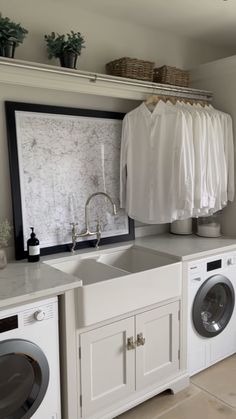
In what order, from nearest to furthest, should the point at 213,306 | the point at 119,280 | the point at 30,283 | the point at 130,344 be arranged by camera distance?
the point at 30,283
the point at 119,280
the point at 130,344
the point at 213,306

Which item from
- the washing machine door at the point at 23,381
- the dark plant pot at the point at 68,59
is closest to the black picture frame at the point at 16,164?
the dark plant pot at the point at 68,59

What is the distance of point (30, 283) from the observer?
5.98ft

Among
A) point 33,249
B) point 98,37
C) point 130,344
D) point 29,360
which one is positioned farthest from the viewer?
point 98,37

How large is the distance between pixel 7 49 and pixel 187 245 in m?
1.74

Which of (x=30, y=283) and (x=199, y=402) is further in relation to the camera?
(x=199, y=402)

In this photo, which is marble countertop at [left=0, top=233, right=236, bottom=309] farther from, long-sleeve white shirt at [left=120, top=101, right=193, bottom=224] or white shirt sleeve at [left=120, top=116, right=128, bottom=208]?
white shirt sleeve at [left=120, top=116, right=128, bottom=208]

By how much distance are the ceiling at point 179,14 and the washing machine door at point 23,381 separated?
7.21ft

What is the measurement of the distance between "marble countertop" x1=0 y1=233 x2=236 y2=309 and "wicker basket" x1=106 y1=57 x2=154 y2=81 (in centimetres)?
122

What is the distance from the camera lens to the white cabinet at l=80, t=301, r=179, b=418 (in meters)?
1.97

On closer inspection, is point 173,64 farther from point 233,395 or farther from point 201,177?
point 233,395

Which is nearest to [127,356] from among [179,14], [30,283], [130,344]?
[130,344]

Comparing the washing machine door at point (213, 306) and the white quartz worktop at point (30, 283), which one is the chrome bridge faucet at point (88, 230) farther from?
the washing machine door at point (213, 306)

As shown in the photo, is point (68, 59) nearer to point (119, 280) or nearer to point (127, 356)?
point (119, 280)

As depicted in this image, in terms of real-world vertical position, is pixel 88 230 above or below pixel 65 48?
below
